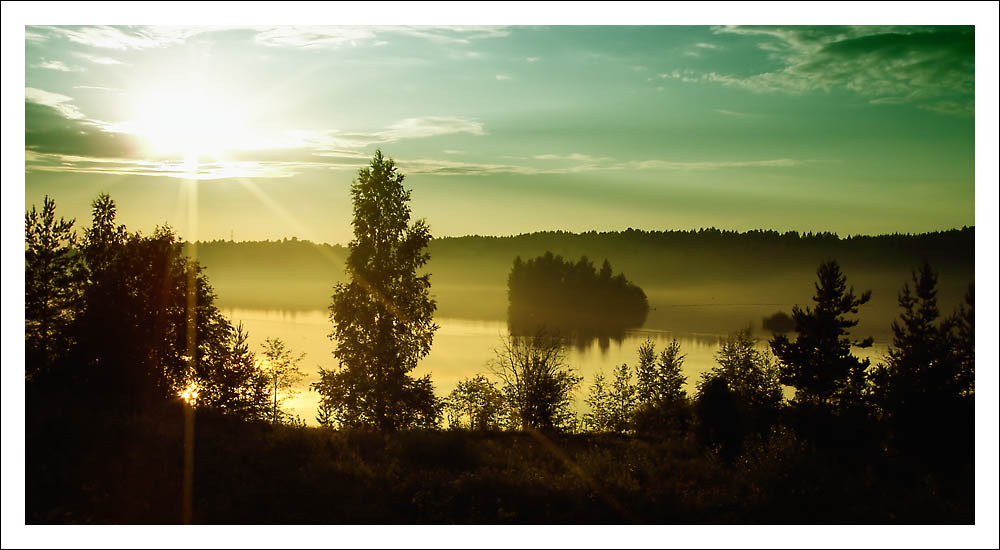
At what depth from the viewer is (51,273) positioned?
23375 mm

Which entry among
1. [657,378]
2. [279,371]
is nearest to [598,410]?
[657,378]

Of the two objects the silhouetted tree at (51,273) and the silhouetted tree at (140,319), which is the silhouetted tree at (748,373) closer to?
the silhouetted tree at (140,319)

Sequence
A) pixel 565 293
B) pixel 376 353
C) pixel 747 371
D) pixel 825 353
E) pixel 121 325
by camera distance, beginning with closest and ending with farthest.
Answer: pixel 121 325 < pixel 376 353 < pixel 825 353 < pixel 747 371 < pixel 565 293

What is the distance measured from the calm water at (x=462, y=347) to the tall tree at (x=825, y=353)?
805 centimetres

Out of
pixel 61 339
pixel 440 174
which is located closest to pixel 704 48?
pixel 440 174

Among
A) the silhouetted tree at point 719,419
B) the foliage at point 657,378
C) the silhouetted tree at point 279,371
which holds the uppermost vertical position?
the silhouetted tree at point 719,419

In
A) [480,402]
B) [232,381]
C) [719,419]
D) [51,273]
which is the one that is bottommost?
[480,402]

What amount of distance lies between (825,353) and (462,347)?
104 ft

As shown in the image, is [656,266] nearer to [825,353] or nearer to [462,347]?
[462,347]

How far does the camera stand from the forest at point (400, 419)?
8.88m

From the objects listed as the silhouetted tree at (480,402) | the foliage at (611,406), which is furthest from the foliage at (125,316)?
the foliage at (611,406)

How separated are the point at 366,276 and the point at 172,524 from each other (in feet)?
39.9

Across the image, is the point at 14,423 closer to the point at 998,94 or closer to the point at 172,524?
the point at 172,524

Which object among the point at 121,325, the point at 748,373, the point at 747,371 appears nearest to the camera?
the point at 121,325
